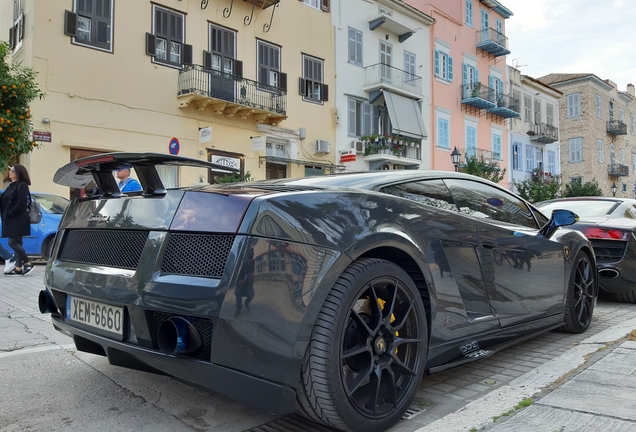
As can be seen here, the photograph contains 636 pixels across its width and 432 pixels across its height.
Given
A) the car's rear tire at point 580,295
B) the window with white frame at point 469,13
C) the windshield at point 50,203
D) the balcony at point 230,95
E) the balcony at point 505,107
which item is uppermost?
the window with white frame at point 469,13

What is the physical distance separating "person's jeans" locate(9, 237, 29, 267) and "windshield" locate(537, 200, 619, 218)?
24.7ft

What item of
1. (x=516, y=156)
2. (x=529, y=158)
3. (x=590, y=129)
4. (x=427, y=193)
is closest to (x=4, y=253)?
(x=427, y=193)

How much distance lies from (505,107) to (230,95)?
18.7 meters

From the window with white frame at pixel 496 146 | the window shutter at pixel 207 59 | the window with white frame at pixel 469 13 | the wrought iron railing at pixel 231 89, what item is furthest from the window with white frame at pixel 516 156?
the window shutter at pixel 207 59

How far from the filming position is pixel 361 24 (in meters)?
21.7

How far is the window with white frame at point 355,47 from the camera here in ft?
69.7

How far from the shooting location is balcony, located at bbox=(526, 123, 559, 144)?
33.9 meters

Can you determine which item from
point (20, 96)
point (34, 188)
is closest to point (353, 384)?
point (20, 96)

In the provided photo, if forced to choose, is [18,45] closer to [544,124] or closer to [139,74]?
[139,74]

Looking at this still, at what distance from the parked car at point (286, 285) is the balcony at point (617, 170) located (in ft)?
156

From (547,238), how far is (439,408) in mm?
1754

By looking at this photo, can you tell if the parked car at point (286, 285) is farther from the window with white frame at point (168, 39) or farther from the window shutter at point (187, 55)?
the window shutter at point (187, 55)

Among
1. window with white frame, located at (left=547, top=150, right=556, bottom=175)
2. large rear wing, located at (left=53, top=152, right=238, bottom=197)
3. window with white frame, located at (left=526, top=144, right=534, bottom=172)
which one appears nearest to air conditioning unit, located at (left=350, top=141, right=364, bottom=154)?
window with white frame, located at (left=526, top=144, right=534, bottom=172)

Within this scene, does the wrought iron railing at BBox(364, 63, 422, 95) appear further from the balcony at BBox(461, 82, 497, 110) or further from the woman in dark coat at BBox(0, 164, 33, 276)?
the woman in dark coat at BBox(0, 164, 33, 276)
